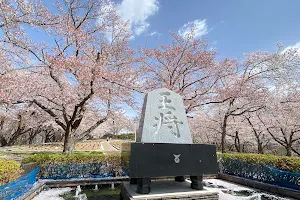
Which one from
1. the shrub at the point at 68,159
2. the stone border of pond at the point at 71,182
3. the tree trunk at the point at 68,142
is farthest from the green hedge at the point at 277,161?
the tree trunk at the point at 68,142

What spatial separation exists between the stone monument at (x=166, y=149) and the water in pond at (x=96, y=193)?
1.55 m

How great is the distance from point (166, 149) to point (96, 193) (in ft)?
13.4

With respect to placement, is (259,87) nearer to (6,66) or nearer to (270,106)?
(270,106)

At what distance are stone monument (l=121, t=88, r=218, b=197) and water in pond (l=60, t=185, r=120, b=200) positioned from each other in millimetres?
1547

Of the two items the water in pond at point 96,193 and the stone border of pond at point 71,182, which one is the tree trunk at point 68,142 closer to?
the stone border of pond at point 71,182

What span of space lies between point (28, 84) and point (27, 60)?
1211mm

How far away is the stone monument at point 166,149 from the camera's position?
5.39 metres

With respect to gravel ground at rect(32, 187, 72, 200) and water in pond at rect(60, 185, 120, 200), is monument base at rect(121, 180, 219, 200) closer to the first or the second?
water in pond at rect(60, 185, 120, 200)

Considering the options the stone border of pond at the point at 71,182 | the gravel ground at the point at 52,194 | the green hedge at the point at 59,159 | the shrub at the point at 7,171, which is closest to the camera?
the shrub at the point at 7,171

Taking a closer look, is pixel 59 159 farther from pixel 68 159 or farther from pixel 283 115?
pixel 283 115

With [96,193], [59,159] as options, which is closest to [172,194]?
[96,193]

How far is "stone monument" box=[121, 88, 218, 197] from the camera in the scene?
539cm

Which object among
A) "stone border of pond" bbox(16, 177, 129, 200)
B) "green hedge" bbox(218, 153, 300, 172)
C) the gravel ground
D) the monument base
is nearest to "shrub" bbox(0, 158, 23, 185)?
the gravel ground

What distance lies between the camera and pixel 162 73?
15.5 metres
